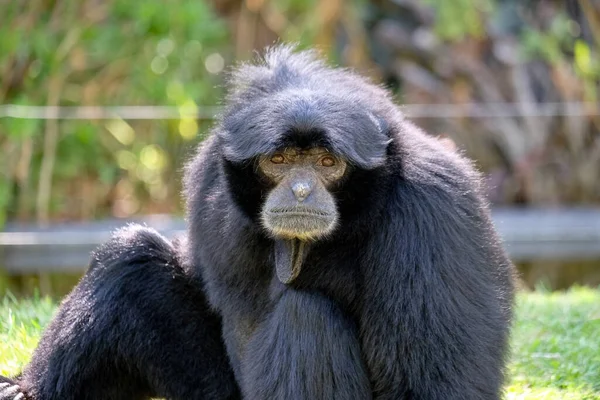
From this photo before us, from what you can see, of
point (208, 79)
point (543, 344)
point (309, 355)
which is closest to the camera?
point (309, 355)

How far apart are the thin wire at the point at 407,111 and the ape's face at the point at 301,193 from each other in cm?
750

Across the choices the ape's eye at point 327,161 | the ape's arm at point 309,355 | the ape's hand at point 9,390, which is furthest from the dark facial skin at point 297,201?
the ape's hand at point 9,390

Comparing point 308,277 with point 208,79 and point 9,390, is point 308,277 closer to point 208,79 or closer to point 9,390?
point 9,390

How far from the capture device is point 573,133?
46.9 ft

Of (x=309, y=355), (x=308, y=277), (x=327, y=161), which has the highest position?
(x=327, y=161)

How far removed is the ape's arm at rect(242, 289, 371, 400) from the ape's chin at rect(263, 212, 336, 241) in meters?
0.30

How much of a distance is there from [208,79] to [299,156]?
426 inches

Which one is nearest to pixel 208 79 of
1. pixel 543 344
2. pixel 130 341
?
pixel 543 344

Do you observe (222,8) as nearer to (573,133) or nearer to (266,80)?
(573,133)

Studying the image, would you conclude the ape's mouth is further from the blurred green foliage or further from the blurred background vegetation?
the blurred green foliage

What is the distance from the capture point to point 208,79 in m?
15.3

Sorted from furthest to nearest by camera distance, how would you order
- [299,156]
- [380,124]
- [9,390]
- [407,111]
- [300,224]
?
[407,111] → [9,390] → [380,124] → [299,156] → [300,224]

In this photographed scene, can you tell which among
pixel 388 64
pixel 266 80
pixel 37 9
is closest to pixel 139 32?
pixel 37 9

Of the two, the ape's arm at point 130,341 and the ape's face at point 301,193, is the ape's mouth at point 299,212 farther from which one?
the ape's arm at point 130,341
